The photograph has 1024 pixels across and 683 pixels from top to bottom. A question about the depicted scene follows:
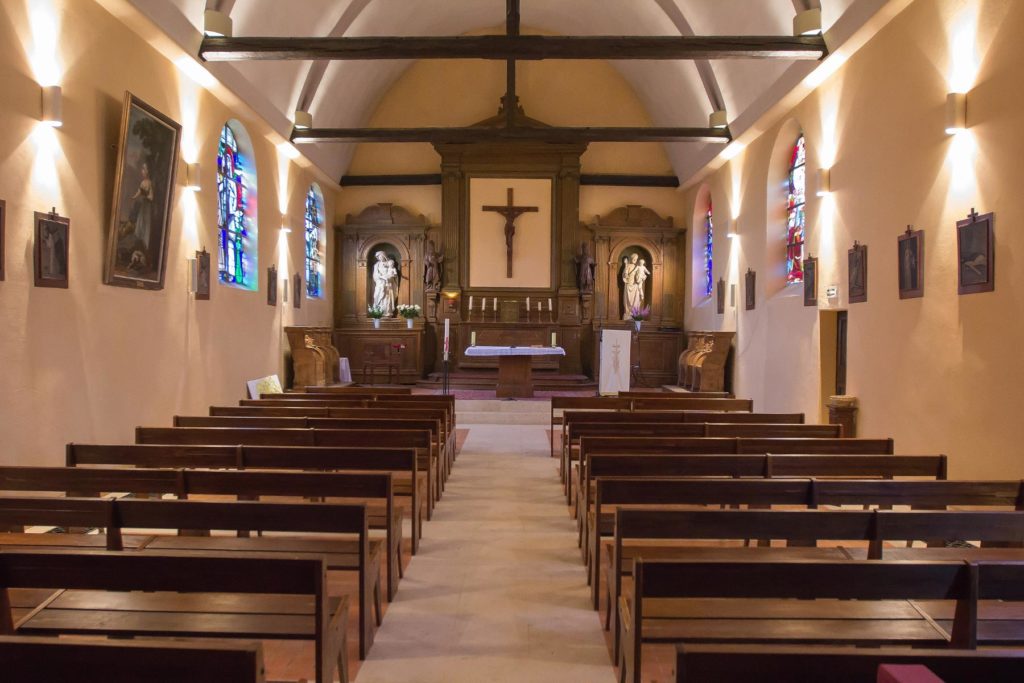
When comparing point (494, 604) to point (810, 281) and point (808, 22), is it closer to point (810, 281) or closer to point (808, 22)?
point (810, 281)

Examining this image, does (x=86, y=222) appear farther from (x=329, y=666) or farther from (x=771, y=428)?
(x=771, y=428)

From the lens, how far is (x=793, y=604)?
251 cm

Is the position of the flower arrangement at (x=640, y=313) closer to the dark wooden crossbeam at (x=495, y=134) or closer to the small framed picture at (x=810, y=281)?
the dark wooden crossbeam at (x=495, y=134)

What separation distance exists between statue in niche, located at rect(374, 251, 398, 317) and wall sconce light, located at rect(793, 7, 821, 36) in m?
9.58

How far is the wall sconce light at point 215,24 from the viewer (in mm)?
7809

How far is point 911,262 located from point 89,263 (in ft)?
24.3

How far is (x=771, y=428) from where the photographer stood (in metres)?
5.46

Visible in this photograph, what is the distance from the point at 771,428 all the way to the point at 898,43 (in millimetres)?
4136

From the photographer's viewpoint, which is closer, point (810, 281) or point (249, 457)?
point (249, 457)

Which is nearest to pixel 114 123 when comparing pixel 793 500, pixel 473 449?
pixel 473 449

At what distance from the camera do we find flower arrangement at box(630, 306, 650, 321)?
15.0 m

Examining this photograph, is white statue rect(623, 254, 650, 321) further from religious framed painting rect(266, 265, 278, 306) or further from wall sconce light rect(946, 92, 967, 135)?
wall sconce light rect(946, 92, 967, 135)

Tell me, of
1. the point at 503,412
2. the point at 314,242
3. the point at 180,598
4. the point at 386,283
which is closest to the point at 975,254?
the point at 180,598

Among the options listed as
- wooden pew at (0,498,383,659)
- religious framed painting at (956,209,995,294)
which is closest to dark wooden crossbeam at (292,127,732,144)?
religious framed painting at (956,209,995,294)
